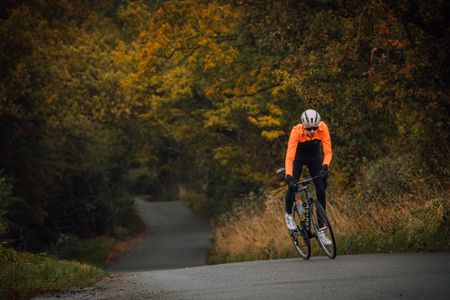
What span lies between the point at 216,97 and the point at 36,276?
57.2 ft

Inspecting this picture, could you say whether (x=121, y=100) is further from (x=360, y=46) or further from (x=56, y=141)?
(x=360, y=46)

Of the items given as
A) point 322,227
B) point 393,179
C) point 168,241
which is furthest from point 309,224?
point 168,241

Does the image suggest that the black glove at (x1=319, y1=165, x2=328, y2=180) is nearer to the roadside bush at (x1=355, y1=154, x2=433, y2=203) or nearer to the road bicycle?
the road bicycle

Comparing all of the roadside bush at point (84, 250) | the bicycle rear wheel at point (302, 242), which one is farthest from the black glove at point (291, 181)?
the roadside bush at point (84, 250)

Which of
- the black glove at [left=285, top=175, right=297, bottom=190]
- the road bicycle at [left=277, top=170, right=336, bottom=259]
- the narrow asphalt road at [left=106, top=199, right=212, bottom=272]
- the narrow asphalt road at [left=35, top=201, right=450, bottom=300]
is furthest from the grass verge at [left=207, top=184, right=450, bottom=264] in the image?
the narrow asphalt road at [left=106, top=199, right=212, bottom=272]

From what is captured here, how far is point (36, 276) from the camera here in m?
12.6

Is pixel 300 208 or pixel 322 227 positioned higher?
pixel 300 208

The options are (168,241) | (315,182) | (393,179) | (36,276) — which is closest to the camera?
(36,276)

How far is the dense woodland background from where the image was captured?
53.3ft

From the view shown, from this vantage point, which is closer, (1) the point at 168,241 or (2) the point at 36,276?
(2) the point at 36,276

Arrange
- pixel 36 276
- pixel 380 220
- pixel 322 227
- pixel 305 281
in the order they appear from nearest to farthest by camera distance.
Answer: pixel 305 281 → pixel 322 227 → pixel 36 276 → pixel 380 220

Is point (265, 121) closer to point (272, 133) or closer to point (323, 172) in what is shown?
point (272, 133)

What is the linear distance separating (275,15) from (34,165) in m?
15.3

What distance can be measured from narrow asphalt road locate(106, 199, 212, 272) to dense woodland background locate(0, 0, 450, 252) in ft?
6.20
